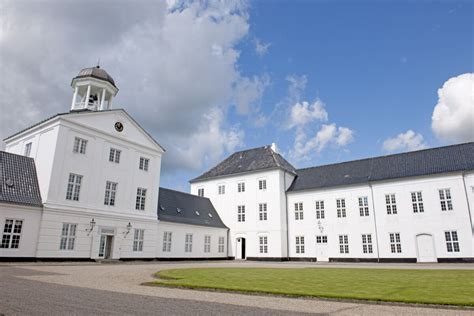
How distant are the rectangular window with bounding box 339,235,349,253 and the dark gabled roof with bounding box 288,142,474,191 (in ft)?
17.5

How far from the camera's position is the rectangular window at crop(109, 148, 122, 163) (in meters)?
26.9

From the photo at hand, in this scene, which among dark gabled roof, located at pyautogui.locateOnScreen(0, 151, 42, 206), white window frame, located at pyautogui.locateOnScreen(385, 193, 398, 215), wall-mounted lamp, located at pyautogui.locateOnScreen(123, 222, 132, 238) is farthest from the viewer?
white window frame, located at pyautogui.locateOnScreen(385, 193, 398, 215)

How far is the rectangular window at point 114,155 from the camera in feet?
88.2

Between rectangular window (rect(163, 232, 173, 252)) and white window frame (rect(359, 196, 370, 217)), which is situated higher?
white window frame (rect(359, 196, 370, 217))

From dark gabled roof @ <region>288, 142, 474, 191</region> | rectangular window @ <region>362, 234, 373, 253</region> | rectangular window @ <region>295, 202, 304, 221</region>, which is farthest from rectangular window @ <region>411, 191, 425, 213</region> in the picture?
rectangular window @ <region>295, 202, 304, 221</region>

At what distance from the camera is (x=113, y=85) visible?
94.4 ft

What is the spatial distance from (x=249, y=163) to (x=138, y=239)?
1722 cm

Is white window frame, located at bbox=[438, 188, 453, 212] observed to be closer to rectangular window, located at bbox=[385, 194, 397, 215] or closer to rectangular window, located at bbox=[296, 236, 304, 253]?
rectangular window, located at bbox=[385, 194, 397, 215]

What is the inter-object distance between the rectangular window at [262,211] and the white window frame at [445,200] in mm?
16882

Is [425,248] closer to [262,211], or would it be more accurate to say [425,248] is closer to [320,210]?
[320,210]

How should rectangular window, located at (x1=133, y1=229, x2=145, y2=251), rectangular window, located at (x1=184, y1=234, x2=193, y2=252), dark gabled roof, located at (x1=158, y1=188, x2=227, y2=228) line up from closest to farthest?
rectangular window, located at (x1=133, y1=229, x2=145, y2=251) → dark gabled roof, located at (x1=158, y1=188, x2=227, y2=228) → rectangular window, located at (x1=184, y1=234, x2=193, y2=252)

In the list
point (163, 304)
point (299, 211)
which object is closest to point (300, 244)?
point (299, 211)

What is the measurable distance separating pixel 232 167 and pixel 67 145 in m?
21.6

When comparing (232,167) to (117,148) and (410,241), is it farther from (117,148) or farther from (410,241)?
(410,241)
